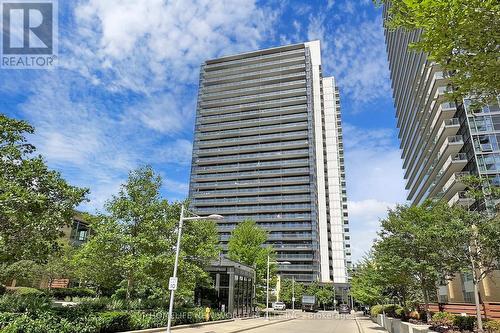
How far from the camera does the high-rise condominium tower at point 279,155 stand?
96.7m

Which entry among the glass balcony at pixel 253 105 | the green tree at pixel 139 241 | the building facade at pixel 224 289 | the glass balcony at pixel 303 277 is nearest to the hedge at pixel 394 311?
the building facade at pixel 224 289

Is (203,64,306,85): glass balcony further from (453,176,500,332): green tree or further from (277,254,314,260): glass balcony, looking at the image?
(453,176,500,332): green tree

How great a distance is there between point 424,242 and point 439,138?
1614 inches

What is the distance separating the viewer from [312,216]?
94438 millimetres

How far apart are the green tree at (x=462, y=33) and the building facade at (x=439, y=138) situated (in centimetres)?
2515

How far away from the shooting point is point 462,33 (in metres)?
6.88

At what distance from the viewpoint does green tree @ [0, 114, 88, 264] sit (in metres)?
11.6

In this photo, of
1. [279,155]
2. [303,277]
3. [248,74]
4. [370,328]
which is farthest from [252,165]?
[370,328]

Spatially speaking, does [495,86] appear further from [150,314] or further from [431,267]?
[150,314]

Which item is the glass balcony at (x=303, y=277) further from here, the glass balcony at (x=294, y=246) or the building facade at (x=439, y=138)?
the building facade at (x=439, y=138)

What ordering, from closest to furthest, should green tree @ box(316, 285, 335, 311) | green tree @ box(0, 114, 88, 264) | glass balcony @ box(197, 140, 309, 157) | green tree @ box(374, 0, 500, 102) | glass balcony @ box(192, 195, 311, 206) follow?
green tree @ box(374, 0, 500, 102)
green tree @ box(0, 114, 88, 264)
green tree @ box(316, 285, 335, 311)
glass balcony @ box(192, 195, 311, 206)
glass balcony @ box(197, 140, 309, 157)

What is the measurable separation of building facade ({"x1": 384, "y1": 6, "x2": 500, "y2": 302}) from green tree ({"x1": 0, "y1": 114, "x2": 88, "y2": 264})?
2922cm

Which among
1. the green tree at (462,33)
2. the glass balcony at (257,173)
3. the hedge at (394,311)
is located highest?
the glass balcony at (257,173)


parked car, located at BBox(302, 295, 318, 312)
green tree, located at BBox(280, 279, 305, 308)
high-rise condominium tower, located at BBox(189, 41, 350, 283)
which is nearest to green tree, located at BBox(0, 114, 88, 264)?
Result: parked car, located at BBox(302, 295, 318, 312)
